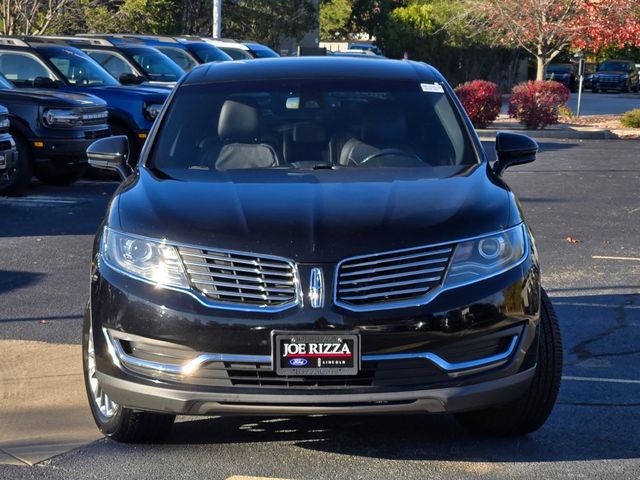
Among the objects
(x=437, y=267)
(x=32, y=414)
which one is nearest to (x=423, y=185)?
(x=437, y=267)

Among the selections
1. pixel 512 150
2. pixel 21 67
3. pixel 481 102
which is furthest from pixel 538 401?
pixel 481 102

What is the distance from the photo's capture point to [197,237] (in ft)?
16.6

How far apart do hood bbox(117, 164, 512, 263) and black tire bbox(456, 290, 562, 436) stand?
592 millimetres

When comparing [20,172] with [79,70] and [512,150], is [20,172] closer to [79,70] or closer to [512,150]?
[79,70]

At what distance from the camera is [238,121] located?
6652 mm

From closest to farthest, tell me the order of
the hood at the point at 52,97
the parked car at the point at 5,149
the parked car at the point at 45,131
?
the parked car at the point at 5,149 < the parked car at the point at 45,131 < the hood at the point at 52,97

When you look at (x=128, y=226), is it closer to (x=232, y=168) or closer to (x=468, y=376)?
(x=232, y=168)

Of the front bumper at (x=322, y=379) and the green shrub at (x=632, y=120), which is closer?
the front bumper at (x=322, y=379)

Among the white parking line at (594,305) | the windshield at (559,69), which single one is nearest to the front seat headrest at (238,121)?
the white parking line at (594,305)

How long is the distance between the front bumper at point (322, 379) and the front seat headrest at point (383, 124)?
5.50ft

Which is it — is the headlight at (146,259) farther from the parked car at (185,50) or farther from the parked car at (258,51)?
the parked car at (258,51)

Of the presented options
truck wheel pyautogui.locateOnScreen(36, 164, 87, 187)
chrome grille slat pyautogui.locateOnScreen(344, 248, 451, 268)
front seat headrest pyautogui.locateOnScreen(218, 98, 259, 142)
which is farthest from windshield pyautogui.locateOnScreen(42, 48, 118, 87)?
chrome grille slat pyautogui.locateOnScreen(344, 248, 451, 268)

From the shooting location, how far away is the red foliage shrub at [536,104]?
27.6 metres

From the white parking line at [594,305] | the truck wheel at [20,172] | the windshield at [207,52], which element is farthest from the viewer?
the windshield at [207,52]
